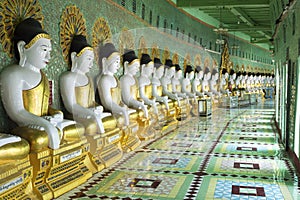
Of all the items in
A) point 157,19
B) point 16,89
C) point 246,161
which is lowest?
→ point 246,161

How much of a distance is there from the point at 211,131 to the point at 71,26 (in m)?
4.31

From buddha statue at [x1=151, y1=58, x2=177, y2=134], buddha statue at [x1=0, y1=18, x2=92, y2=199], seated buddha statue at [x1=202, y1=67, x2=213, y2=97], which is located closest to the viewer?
buddha statue at [x1=0, y1=18, x2=92, y2=199]

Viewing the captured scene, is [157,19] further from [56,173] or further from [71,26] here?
[56,173]

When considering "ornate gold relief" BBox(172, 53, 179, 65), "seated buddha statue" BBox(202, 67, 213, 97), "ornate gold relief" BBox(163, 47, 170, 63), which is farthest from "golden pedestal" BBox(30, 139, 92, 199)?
"seated buddha statue" BBox(202, 67, 213, 97)

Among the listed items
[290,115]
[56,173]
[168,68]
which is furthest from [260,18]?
[56,173]

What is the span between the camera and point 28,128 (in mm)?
3770

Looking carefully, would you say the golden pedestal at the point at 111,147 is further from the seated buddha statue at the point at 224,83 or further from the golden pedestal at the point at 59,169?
the seated buddha statue at the point at 224,83

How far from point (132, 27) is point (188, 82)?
3939mm

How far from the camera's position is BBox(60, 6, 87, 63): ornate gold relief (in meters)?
5.12

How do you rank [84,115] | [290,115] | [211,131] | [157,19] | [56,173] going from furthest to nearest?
[157,19], [211,131], [290,115], [84,115], [56,173]

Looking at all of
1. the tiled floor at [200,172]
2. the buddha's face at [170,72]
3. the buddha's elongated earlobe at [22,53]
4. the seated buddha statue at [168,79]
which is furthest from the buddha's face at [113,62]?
the buddha's face at [170,72]

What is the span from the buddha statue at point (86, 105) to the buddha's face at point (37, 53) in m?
0.89

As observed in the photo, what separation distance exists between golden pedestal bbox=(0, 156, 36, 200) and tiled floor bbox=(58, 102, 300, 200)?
20.3 inches

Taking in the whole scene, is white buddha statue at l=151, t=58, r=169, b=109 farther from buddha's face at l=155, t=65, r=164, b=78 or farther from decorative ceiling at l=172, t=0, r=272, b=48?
decorative ceiling at l=172, t=0, r=272, b=48
